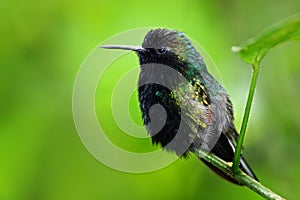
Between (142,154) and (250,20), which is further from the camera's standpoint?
(250,20)

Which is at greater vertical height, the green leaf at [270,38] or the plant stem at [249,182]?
the green leaf at [270,38]

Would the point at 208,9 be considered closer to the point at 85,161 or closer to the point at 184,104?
the point at 85,161

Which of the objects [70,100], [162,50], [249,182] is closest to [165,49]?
[162,50]

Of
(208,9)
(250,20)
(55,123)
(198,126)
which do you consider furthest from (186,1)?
(198,126)

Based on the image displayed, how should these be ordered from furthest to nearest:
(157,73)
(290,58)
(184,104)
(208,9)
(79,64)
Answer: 1. (290,58)
2. (208,9)
3. (79,64)
4. (157,73)
5. (184,104)

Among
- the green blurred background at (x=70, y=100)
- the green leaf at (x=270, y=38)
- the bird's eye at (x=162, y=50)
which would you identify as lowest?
the green blurred background at (x=70, y=100)

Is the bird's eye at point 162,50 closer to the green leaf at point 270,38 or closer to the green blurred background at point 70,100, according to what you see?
the green leaf at point 270,38

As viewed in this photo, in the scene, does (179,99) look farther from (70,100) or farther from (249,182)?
(70,100)

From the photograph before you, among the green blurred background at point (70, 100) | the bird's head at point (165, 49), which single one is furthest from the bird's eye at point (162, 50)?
the green blurred background at point (70, 100)
